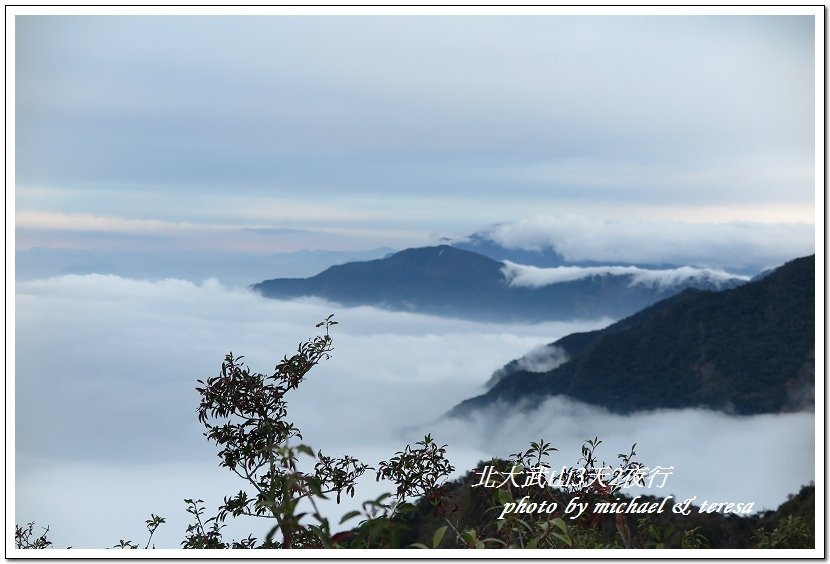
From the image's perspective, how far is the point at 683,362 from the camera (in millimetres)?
4285

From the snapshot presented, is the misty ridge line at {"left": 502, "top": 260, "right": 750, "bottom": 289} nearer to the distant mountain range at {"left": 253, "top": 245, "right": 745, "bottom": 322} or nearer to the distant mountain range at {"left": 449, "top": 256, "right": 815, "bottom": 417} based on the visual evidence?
the distant mountain range at {"left": 253, "top": 245, "right": 745, "bottom": 322}

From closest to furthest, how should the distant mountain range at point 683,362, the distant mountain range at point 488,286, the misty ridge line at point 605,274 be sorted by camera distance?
the distant mountain range at point 683,362 → the distant mountain range at point 488,286 → the misty ridge line at point 605,274

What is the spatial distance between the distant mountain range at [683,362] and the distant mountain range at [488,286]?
0.16 meters

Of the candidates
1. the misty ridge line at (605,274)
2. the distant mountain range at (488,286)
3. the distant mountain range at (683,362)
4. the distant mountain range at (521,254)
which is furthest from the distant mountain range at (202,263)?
the distant mountain range at (683,362)

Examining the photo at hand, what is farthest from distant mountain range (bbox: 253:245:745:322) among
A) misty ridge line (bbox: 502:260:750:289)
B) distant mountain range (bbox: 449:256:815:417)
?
distant mountain range (bbox: 449:256:815:417)

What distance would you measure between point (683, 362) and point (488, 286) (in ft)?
3.64

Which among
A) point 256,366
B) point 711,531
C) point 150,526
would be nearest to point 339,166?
point 256,366

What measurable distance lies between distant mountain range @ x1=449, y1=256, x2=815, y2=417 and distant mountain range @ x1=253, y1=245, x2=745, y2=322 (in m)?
0.16

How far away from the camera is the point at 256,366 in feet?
13.4

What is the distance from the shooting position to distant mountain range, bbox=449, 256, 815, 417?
4113 mm

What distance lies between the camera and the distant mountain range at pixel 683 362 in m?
4.11

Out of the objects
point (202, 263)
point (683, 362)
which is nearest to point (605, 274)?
point (683, 362)

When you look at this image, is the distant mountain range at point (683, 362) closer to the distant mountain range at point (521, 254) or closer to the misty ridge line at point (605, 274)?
the misty ridge line at point (605, 274)
